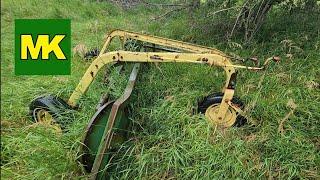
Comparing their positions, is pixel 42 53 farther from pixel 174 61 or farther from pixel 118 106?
pixel 118 106

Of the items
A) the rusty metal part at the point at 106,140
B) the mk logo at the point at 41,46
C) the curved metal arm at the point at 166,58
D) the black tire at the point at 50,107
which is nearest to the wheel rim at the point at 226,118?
the curved metal arm at the point at 166,58

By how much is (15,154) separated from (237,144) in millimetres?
1896

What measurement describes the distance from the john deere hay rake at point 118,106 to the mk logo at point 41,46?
632 millimetres

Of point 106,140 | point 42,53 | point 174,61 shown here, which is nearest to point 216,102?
point 174,61

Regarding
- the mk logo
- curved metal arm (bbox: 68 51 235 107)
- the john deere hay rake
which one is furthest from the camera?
the mk logo

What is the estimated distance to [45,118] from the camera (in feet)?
14.3

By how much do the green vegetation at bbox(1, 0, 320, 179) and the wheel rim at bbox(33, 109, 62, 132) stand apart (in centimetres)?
12

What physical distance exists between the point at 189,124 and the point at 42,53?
6.23 feet

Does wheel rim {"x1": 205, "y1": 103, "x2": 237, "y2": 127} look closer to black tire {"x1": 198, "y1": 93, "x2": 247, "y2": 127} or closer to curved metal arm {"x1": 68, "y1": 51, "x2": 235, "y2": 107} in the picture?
black tire {"x1": 198, "y1": 93, "x2": 247, "y2": 127}

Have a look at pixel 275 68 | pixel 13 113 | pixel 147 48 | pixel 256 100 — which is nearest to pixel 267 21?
pixel 275 68

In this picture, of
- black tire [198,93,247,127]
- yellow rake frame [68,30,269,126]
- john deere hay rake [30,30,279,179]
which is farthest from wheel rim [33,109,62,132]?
black tire [198,93,247,127]

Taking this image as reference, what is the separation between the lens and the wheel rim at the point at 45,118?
4100mm

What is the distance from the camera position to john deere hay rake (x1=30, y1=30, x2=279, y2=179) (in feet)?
11.5

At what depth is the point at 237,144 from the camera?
3.89m
